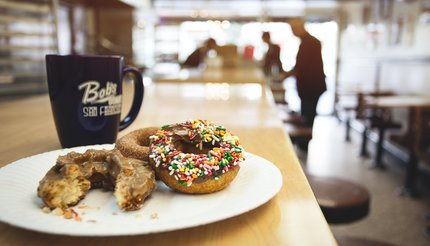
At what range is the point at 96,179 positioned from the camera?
0.53 metres

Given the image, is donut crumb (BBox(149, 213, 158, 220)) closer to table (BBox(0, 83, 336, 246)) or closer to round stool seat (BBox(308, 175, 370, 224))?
table (BBox(0, 83, 336, 246))

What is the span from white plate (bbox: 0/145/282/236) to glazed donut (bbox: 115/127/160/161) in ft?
0.19

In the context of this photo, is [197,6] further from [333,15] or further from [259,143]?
[259,143]

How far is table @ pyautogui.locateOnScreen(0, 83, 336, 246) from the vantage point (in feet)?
1.41

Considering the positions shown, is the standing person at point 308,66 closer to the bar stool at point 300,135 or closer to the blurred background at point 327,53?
the blurred background at point 327,53

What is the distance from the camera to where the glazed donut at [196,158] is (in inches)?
20.3

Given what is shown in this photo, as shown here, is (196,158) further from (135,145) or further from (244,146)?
(244,146)

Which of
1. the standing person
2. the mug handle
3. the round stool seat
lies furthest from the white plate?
the standing person

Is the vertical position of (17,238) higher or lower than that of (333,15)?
lower

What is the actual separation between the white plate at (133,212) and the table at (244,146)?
0.02m

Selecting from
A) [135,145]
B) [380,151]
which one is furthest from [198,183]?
[380,151]

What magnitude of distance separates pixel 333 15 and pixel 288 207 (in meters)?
11.9

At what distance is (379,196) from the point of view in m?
4.40

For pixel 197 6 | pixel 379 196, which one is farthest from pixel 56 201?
pixel 197 6
